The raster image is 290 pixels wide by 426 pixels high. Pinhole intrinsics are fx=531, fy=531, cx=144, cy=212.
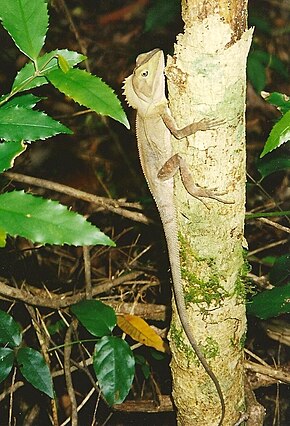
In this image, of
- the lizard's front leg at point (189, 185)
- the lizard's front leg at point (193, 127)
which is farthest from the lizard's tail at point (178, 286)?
the lizard's front leg at point (193, 127)

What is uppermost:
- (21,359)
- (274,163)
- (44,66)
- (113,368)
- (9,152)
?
(44,66)

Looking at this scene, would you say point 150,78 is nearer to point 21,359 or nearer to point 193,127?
point 193,127

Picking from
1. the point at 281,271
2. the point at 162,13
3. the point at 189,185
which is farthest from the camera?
the point at 162,13

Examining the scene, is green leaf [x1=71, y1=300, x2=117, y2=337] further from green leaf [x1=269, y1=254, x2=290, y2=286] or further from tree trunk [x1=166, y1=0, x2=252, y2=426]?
green leaf [x1=269, y1=254, x2=290, y2=286]

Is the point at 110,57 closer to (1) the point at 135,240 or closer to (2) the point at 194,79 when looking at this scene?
(1) the point at 135,240

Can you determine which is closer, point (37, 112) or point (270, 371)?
point (37, 112)

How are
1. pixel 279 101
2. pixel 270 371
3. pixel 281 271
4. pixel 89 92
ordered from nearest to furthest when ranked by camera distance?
pixel 89 92 < pixel 279 101 < pixel 281 271 < pixel 270 371

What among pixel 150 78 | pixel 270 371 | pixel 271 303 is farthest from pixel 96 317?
pixel 150 78

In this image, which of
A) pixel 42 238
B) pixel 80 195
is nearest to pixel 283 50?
pixel 80 195

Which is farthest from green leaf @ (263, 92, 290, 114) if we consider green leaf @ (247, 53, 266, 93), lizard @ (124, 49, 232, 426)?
green leaf @ (247, 53, 266, 93)
